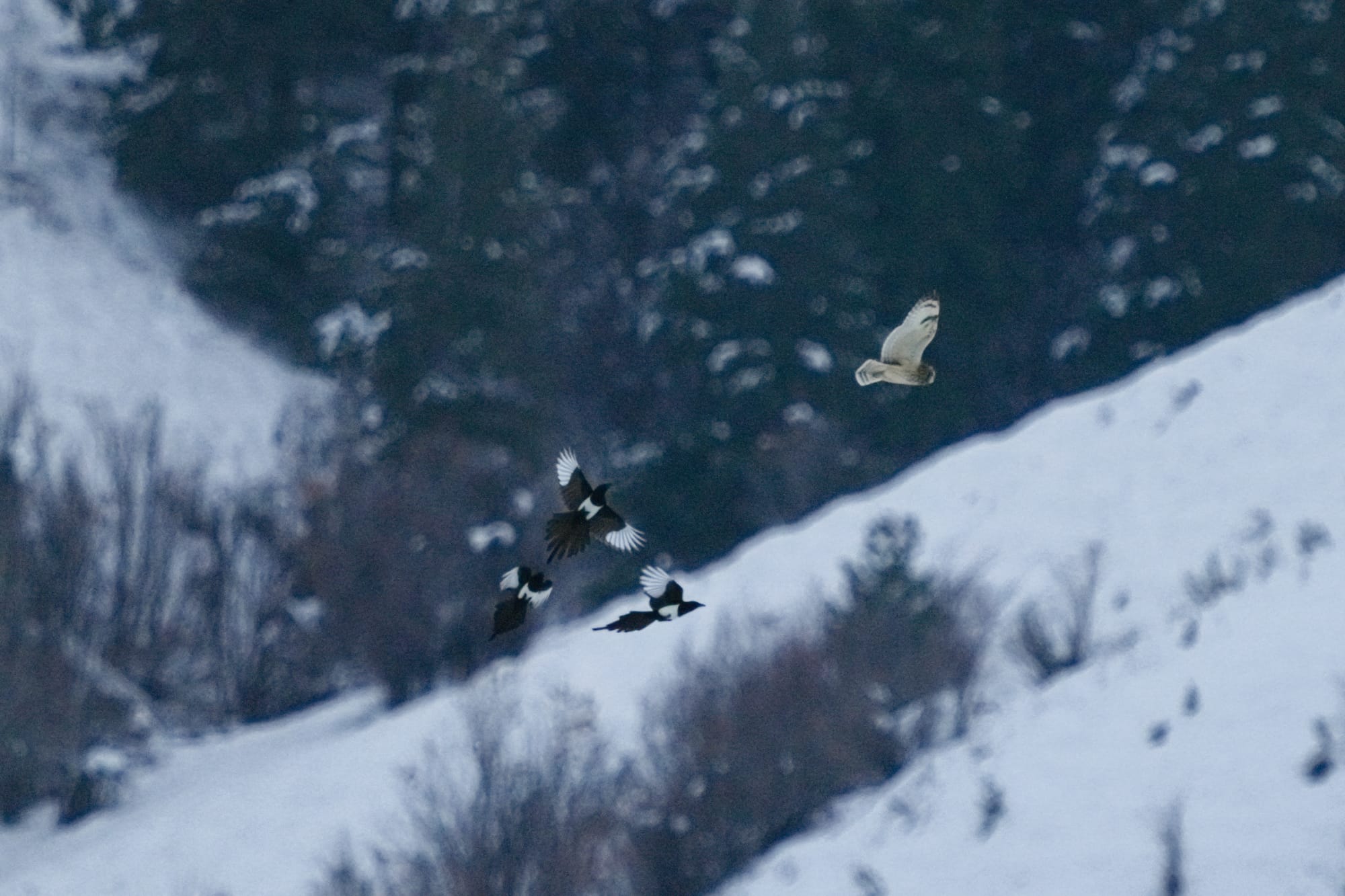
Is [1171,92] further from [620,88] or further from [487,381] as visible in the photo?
[487,381]

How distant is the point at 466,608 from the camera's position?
1984 centimetres

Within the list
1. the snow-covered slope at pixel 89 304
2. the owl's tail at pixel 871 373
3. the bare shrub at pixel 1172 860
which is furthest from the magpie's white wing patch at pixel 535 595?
the snow-covered slope at pixel 89 304

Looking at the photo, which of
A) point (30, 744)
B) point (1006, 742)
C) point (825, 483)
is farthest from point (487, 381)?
point (1006, 742)

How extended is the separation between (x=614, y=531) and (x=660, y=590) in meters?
0.26

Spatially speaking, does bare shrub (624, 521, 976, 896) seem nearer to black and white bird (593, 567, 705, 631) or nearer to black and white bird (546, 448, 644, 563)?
black and white bird (593, 567, 705, 631)

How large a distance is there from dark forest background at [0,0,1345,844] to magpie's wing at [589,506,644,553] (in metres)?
18.7

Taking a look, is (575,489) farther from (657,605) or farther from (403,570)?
(403,570)

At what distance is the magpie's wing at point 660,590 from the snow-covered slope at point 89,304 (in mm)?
19610

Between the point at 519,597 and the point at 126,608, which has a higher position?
the point at 519,597

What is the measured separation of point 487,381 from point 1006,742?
15.1 m

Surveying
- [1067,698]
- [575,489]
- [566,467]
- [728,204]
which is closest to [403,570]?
[1067,698]

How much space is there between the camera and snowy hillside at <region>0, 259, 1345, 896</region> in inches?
473

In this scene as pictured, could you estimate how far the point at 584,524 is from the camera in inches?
199

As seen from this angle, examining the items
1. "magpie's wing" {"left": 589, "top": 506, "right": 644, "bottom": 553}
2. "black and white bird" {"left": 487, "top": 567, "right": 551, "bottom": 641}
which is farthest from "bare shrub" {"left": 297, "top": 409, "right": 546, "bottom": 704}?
"magpie's wing" {"left": 589, "top": 506, "right": 644, "bottom": 553}
